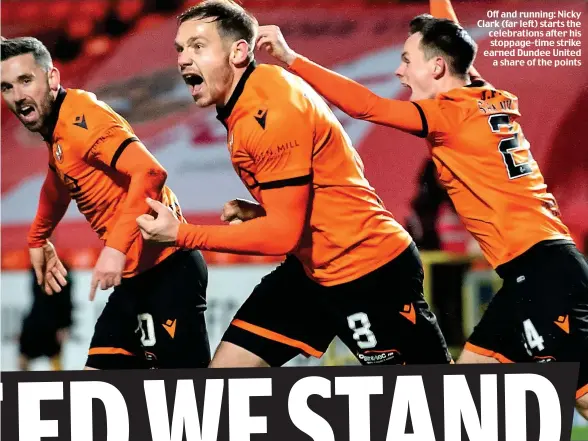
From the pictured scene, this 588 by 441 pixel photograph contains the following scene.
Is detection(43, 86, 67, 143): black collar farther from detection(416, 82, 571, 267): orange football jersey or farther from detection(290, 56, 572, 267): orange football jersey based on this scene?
detection(416, 82, 571, 267): orange football jersey

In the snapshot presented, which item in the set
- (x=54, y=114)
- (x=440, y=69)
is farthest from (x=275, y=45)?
(x=54, y=114)

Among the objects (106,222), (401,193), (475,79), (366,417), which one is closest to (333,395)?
(366,417)

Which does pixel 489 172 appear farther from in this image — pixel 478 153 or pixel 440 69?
pixel 440 69

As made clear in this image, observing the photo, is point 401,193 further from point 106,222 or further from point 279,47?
point 106,222

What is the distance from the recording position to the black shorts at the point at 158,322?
2.83 meters

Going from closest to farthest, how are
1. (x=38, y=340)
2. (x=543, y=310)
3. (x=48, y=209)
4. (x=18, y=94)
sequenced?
(x=543, y=310), (x=18, y=94), (x=48, y=209), (x=38, y=340)

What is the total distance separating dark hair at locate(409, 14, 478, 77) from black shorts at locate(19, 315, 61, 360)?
1.75m

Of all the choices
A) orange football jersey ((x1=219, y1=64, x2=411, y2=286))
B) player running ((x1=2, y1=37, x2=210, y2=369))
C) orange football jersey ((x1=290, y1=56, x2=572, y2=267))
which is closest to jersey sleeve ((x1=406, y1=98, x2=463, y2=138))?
orange football jersey ((x1=290, y1=56, x2=572, y2=267))

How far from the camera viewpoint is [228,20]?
263cm

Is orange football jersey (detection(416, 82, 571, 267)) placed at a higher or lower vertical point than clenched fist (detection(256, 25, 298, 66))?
lower

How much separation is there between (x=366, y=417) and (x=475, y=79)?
1256mm

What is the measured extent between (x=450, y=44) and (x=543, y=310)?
0.95m

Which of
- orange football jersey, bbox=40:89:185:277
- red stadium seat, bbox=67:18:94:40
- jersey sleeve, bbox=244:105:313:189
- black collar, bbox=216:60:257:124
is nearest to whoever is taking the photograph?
jersey sleeve, bbox=244:105:313:189

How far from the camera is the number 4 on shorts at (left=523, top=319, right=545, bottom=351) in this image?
105 inches
